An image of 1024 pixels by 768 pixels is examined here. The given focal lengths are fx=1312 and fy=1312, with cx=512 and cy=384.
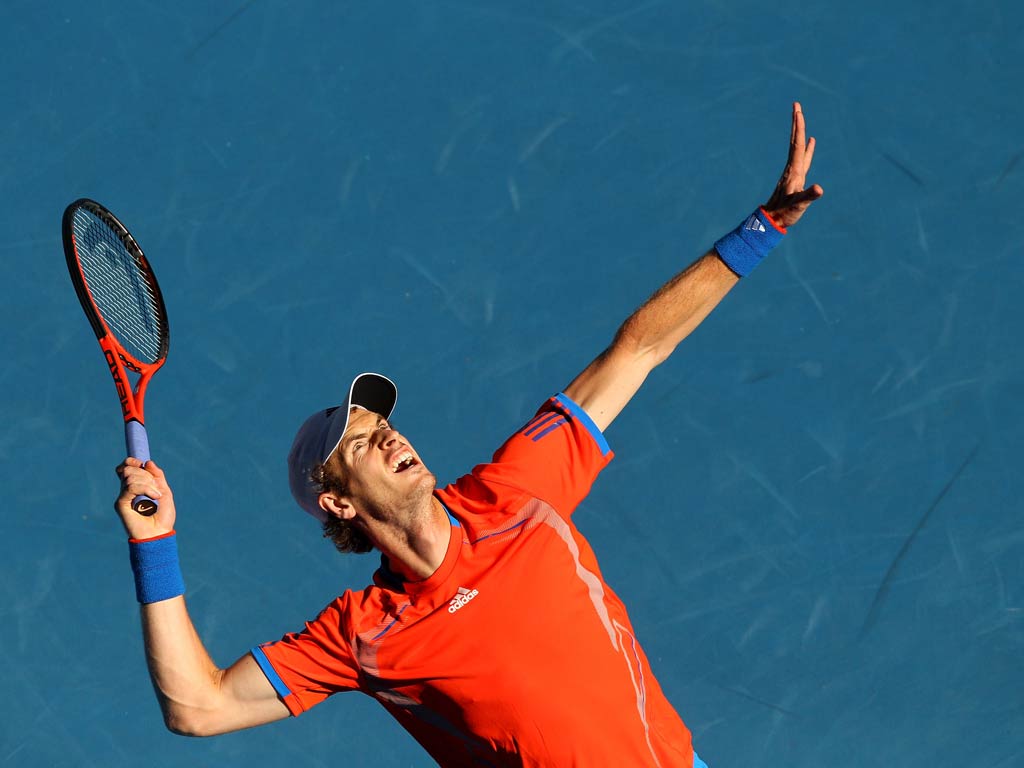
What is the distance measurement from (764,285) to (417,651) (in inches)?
89.1

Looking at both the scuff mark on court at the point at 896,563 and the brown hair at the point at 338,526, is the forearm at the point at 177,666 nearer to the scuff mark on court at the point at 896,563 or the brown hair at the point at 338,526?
the brown hair at the point at 338,526

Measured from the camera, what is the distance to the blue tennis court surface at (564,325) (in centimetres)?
469

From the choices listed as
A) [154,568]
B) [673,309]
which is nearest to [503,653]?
[154,568]

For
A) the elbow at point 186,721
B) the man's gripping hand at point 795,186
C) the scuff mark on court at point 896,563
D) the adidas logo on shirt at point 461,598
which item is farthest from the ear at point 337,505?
the scuff mark on court at point 896,563

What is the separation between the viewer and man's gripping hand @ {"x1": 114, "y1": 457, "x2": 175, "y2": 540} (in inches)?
115

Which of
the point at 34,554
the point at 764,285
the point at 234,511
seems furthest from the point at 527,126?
the point at 34,554

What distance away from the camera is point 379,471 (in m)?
3.13

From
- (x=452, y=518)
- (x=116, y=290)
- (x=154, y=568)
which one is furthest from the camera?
(x=116, y=290)

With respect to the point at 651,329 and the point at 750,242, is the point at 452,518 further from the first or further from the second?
the point at 750,242

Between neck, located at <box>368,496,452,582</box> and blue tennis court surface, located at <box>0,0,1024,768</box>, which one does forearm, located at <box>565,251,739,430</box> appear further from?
blue tennis court surface, located at <box>0,0,1024,768</box>

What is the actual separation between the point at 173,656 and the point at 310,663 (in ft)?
1.07

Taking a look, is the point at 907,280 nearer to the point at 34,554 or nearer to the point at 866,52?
the point at 866,52

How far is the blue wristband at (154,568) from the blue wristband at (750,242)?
1531 mm

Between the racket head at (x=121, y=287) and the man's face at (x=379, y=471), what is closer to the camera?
the man's face at (x=379, y=471)
